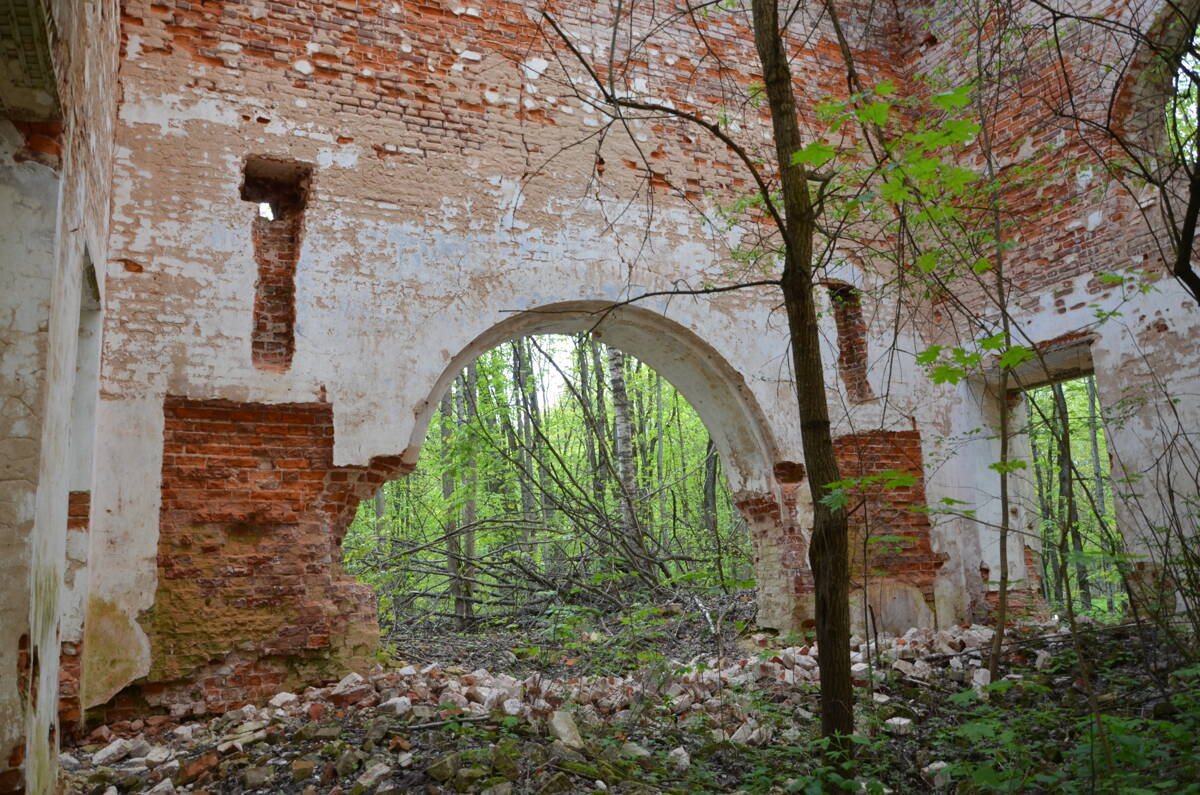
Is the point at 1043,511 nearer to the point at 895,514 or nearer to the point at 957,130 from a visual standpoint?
the point at 895,514

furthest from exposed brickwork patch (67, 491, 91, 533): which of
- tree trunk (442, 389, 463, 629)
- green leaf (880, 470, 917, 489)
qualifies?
green leaf (880, 470, 917, 489)

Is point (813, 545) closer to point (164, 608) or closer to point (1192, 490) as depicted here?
point (164, 608)

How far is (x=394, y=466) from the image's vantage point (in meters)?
6.32

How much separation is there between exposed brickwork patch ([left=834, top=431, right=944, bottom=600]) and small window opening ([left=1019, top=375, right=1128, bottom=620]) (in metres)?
0.98

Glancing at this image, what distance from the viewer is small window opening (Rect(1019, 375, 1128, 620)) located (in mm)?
5180

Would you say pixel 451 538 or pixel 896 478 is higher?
pixel 896 478

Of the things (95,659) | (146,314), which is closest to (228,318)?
(146,314)

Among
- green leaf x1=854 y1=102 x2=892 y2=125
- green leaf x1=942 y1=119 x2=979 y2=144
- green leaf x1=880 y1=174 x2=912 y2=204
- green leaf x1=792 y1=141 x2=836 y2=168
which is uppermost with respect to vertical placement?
green leaf x1=854 y1=102 x2=892 y2=125

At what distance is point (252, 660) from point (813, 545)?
3.98 meters

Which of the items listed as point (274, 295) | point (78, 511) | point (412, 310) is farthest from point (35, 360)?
point (412, 310)

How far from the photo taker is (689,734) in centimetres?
504

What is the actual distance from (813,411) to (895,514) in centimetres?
463

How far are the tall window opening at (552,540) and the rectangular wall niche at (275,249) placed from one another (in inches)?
84.4

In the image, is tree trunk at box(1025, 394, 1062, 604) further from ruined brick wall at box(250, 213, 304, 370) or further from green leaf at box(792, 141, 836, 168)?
ruined brick wall at box(250, 213, 304, 370)
